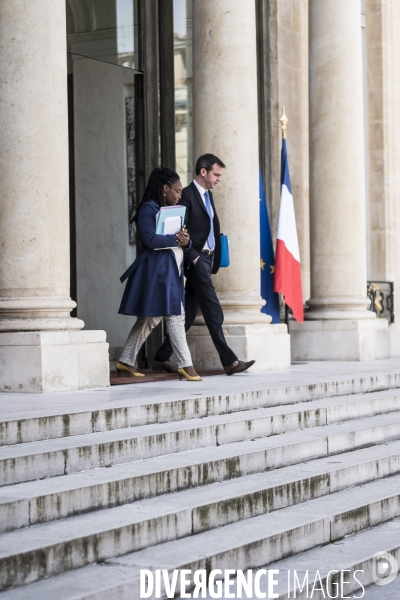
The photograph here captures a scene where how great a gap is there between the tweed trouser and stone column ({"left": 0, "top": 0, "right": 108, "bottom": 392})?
114 cm

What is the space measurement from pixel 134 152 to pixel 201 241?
14.4 feet

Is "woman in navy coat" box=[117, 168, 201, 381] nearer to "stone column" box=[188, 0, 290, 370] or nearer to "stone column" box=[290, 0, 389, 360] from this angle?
"stone column" box=[188, 0, 290, 370]

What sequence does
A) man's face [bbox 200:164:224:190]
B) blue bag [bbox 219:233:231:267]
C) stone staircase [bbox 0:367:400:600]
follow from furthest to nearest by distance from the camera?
blue bag [bbox 219:233:231:267] < man's face [bbox 200:164:224:190] < stone staircase [bbox 0:367:400:600]

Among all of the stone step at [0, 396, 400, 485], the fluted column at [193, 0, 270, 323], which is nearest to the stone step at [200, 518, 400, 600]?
the stone step at [0, 396, 400, 485]

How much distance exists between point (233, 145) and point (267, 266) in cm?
181

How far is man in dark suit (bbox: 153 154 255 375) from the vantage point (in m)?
10.4

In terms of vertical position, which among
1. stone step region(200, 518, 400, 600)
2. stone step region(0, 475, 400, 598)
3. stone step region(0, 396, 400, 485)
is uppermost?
stone step region(0, 396, 400, 485)

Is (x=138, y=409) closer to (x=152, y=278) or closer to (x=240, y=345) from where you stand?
(x=152, y=278)

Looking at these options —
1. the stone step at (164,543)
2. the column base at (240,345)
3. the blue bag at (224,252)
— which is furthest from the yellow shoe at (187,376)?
the stone step at (164,543)

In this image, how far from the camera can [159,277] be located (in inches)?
386

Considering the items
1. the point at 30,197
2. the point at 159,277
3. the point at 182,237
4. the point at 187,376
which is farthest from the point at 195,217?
the point at 30,197

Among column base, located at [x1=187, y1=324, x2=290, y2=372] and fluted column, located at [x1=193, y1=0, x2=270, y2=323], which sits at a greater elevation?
fluted column, located at [x1=193, y1=0, x2=270, y2=323]

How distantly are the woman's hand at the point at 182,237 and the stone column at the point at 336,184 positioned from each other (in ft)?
15.9

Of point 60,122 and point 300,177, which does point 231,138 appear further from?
point 300,177
